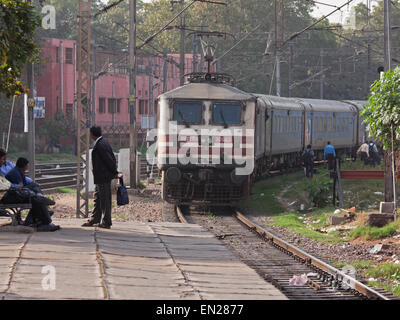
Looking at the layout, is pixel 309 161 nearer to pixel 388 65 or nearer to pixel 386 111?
pixel 388 65

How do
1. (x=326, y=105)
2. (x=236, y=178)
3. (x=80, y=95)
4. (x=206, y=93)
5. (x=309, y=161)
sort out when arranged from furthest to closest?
(x=326, y=105)
(x=309, y=161)
(x=206, y=93)
(x=236, y=178)
(x=80, y=95)

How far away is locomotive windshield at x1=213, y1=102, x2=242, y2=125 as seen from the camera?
20.5 meters

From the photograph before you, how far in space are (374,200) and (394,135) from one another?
6238mm

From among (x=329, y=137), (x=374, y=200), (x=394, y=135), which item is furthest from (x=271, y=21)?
(x=394, y=135)

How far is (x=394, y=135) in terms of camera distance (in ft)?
55.0

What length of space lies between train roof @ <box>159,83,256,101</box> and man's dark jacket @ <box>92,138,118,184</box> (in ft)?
26.0

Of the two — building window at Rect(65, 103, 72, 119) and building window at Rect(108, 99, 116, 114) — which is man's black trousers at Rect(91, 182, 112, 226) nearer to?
building window at Rect(65, 103, 72, 119)

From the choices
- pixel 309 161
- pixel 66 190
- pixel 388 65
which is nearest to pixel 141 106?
pixel 309 161

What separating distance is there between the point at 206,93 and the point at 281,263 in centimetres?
871

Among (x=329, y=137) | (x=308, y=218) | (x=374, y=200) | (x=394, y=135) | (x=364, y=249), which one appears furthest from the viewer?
(x=329, y=137)

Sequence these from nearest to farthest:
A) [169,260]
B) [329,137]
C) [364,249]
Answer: [169,260], [364,249], [329,137]

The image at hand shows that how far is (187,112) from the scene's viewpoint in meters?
20.7

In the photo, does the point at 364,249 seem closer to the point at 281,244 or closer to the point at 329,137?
the point at 281,244
